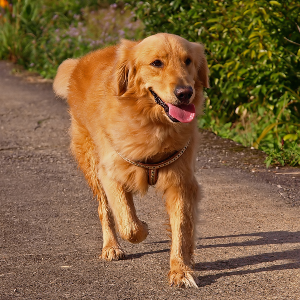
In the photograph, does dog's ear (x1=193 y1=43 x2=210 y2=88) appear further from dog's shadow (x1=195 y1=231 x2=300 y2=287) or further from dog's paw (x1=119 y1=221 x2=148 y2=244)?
dog's shadow (x1=195 y1=231 x2=300 y2=287)

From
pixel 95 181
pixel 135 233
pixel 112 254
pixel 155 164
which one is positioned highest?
pixel 155 164

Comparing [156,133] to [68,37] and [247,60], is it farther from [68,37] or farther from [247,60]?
[68,37]

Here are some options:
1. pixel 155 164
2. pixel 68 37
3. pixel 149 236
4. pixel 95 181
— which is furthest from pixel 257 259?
pixel 68 37

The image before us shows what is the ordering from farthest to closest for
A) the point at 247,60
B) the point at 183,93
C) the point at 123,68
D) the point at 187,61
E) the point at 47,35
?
the point at 47,35 → the point at 247,60 → the point at 123,68 → the point at 187,61 → the point at 183,93

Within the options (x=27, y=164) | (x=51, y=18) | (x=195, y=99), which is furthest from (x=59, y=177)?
(x=51, y=18)

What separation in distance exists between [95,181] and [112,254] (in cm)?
68

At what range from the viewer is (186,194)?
3.95 meters

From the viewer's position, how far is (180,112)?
374 centimetres

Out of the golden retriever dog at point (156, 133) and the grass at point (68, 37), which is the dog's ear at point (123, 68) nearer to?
the golden retriever dog at point (156, 133)

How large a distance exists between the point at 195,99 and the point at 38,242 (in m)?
1.73

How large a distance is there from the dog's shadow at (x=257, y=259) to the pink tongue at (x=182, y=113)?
→ 1071mm

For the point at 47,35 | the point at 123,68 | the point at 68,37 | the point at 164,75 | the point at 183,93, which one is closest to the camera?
the point at 183,93

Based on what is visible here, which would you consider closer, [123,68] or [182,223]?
[182,223]

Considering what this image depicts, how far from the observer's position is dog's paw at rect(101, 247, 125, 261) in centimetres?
426
